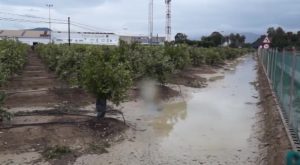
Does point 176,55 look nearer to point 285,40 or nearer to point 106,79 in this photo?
point 106,79

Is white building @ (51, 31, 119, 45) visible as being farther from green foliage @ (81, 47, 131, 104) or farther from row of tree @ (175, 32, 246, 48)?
green foliage @ (81, 47, 131, 104)

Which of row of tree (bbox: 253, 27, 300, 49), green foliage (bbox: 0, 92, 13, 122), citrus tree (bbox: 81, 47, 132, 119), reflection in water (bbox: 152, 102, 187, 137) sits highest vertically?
row of tree (bbox: 253, 27, 300, 49)

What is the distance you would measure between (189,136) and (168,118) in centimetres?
263

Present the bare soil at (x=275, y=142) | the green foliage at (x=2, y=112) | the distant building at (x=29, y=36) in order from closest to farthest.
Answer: the bare soil at (x=275, y=142) < the green foliage at (x=2, y=112) < the distant building at (x=29, y=36)

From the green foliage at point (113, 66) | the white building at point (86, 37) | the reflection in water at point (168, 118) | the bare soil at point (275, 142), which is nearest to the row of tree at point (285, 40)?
the green foliage at point (113, 66)

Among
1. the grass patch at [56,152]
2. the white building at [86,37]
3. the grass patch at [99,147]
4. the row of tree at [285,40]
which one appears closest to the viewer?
the grass patch at [56,152]

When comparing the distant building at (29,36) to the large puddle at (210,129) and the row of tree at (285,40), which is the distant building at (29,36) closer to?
the row of tree at (285,40)

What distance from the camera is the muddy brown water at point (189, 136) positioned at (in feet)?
28.3

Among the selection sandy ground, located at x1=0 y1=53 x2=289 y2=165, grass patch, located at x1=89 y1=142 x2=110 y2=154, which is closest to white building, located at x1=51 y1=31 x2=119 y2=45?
sandy ground, located at x1=0 y1=53 x2=289 y2=165

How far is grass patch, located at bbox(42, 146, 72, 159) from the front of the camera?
8297 millimetres

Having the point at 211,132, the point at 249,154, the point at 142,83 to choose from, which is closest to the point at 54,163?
the point at 249,154

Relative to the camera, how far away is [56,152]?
847 centimetres

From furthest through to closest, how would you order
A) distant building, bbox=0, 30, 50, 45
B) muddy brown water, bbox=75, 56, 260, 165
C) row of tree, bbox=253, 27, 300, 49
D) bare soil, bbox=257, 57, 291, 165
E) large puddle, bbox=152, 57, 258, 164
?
distant building, bbox=0, 30, 50, 45
row of tree, bbox=253, 27, 300, 49
large puddle, bbox=152, 57, 258, 164
muddy brown water, bbox=75, 56, 260, 165
bare soil, bbox=257, 57, 291, 165

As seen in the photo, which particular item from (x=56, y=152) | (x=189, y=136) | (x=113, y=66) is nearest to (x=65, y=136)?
(x=56, y=152)
